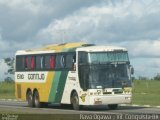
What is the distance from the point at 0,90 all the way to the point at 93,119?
6188 centimetres

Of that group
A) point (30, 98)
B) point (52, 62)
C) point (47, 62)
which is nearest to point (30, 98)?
point (30, 98)

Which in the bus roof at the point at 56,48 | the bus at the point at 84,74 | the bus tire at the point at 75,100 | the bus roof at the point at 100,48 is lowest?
the bus tire at the point at 75,100

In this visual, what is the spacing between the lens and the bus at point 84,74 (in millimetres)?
37125

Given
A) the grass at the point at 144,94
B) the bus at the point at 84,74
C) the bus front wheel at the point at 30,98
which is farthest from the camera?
the grass at the point at 144,94

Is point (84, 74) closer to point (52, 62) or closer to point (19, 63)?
point (52, 62)

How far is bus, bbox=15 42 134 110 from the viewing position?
37.1m

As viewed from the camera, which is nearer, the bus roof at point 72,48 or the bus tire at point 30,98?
the bus roof at point 72,48

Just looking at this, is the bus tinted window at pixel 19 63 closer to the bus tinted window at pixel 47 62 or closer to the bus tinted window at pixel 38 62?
the bus tinted window at pixel 38 62

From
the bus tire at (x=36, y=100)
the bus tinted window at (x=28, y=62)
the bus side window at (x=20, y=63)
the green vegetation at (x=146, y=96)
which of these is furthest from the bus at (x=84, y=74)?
the green vegetation at (x=146, y=96)

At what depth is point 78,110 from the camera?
38.2 metres

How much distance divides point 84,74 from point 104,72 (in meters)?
1.18

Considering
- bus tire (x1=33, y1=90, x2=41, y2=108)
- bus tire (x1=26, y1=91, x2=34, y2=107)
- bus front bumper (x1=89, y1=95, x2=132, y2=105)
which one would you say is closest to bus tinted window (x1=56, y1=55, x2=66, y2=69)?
bus front bumper (x1=89, y1=95, x2=132, y2=105)

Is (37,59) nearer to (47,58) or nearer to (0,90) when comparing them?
(47,58)

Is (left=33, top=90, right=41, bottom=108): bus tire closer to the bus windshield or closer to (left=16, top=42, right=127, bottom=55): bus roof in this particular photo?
(left=16, top=42, right=127, bottom=55): bus roof
